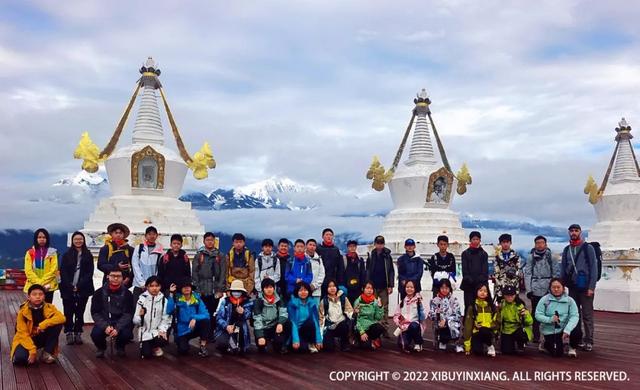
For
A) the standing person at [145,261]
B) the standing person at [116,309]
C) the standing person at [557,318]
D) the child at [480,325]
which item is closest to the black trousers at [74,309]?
the standing person at [145,261]

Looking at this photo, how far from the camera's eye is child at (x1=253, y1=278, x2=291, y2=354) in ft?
24.5

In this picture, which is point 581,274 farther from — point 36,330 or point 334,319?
point 36,330

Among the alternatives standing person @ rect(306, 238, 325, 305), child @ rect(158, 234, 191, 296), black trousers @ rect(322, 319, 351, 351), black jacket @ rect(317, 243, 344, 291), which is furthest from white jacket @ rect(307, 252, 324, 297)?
child @ rect(158, 234, 191, 296)

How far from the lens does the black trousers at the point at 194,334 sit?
7223 mm

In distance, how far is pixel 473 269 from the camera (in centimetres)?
822

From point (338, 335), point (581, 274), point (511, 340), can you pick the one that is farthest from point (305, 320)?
point (581, 274)

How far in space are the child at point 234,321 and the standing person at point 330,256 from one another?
55.1 inches

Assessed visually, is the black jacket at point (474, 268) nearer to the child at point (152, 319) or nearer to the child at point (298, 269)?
the child at point (298, 269)

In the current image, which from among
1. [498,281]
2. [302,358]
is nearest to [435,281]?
[498,281]

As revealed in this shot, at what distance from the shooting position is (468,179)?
59.9 ft

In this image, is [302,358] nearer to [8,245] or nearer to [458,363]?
[458,363]

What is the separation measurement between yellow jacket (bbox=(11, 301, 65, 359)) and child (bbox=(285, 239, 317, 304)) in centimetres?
295

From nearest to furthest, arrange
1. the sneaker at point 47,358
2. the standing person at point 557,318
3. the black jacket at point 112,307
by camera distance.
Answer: the sneaker at point 47,358, the black jacket at point 112,307, the standing person at point 557,318

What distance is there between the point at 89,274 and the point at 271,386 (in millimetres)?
3812
